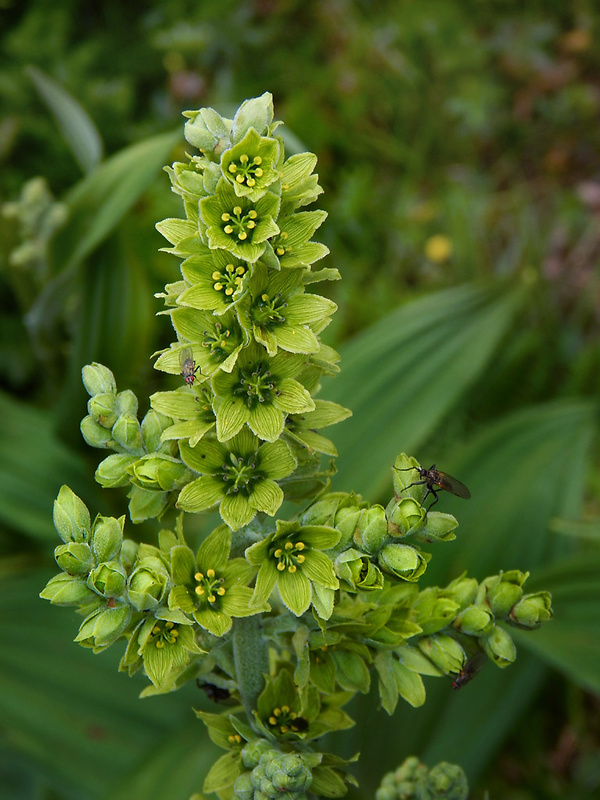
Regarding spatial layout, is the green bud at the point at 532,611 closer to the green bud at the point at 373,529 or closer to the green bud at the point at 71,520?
the green bud at the point at 373,529

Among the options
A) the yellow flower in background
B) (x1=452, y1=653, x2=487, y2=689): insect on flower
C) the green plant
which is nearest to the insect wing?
the green plant

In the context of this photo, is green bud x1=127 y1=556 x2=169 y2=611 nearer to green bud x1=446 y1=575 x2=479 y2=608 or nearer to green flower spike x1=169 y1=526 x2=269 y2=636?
green flower spike x1=169 y1=526 x2=269 y2=636

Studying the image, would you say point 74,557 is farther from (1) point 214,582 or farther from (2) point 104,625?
(1) point 214,582

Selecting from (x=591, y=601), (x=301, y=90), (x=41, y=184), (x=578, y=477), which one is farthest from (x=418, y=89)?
(x=591, y=601)

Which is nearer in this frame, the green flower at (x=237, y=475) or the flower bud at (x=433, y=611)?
the green flower at (x=237, y=475)

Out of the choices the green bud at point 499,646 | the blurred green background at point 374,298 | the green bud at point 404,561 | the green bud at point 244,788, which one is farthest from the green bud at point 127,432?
the blurred green background at point 374,298
